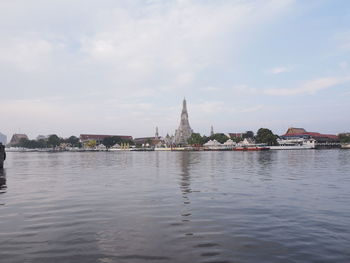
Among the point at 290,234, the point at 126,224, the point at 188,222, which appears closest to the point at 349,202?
the point at 290,234

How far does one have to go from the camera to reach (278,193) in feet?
66.9

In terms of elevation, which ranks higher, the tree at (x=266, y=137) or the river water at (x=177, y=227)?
the tree at (x=266, y=137)

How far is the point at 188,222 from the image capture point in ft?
41.8

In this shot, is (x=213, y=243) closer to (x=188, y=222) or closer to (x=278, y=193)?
(x=188, y=222)

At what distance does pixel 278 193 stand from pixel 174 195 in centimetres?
685

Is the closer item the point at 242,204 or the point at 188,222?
the point at 188,222

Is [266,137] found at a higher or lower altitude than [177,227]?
higher

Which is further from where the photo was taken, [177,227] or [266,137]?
[266,137]

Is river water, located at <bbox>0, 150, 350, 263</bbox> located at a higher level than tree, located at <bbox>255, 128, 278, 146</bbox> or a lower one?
lower

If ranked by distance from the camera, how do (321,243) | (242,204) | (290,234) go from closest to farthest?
(321,243) < (290,234) < (242,204)

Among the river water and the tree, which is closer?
the river water

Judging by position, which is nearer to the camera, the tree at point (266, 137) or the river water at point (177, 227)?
the river water at point (177, 227)

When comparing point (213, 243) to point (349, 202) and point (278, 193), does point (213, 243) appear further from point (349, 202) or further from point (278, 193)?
point (278, 193)

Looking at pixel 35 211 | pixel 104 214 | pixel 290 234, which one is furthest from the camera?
pixel 35 211
